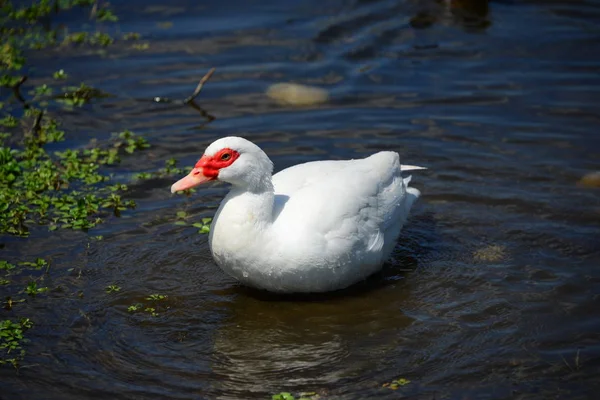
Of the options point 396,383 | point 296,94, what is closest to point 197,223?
point 396,383

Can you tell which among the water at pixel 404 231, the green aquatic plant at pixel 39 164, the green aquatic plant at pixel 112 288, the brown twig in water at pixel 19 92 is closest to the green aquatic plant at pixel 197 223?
the water at pixel 404 231

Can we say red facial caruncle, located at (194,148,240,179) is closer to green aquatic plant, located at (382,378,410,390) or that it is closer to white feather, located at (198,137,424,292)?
white feather, located at (198,137,424,292)

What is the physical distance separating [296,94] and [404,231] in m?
2.87

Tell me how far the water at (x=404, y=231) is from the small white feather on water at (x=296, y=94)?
130mm

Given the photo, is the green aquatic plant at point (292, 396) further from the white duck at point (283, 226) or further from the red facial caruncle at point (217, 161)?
the red facial caruncle at point (217, 161)

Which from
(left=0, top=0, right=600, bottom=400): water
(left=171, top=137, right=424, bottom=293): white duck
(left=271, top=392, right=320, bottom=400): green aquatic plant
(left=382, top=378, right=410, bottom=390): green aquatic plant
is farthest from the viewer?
(left=171, top=137, right=424, bottom=293): white duck

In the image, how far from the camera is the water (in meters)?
5.36

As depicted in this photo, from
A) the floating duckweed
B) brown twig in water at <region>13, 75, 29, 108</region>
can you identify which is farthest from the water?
brown twig in water at <region>13, 75, 29, 108</region>

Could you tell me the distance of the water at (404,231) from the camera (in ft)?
17.6

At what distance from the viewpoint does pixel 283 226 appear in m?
5.84

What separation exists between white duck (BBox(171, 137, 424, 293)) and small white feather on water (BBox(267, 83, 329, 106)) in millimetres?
3339

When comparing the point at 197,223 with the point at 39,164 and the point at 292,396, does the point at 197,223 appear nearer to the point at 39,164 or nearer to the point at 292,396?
the point at 39,164

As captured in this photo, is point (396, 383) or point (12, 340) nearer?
point (396, 383)

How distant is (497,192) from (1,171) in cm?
439
